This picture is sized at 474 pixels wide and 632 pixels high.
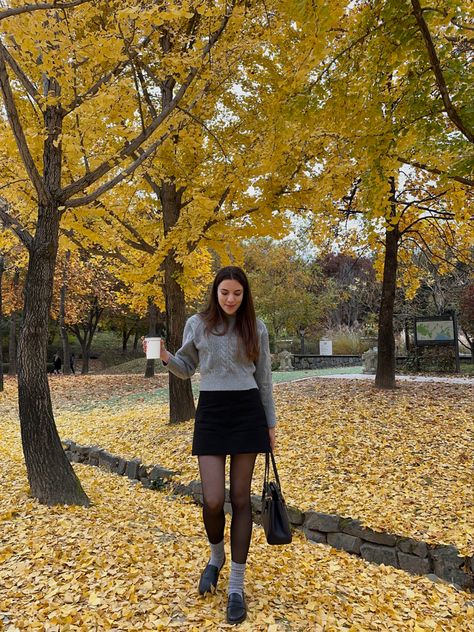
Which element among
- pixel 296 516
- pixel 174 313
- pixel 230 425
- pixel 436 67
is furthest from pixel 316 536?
pixel 174 313

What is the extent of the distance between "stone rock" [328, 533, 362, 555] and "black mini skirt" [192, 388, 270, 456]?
2046 millimetres

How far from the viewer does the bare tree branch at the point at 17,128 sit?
12.2ft

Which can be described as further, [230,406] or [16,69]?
[16,69]

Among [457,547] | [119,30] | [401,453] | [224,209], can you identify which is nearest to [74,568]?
[457,547]

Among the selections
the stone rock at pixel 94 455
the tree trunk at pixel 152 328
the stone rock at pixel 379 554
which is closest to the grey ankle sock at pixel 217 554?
the stone rock at pixel 379 554

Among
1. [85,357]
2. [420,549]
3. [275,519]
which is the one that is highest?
[85,357]

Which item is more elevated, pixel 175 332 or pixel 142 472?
pixel 175 332

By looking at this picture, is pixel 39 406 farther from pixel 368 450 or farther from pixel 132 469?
pixel 368 450

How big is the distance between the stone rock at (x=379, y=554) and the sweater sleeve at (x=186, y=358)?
2.35 m

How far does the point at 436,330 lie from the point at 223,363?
10639 millimetres

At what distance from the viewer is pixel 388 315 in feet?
27.8

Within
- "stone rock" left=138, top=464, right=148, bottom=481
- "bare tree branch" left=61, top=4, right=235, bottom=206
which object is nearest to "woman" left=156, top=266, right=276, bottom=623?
"bare tree branch" left=61, top=4, right=235, bottom=206

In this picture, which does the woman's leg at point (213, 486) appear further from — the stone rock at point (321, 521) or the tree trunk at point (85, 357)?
the tree trunk at point (85, 357)

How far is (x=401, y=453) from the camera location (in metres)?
5.19
